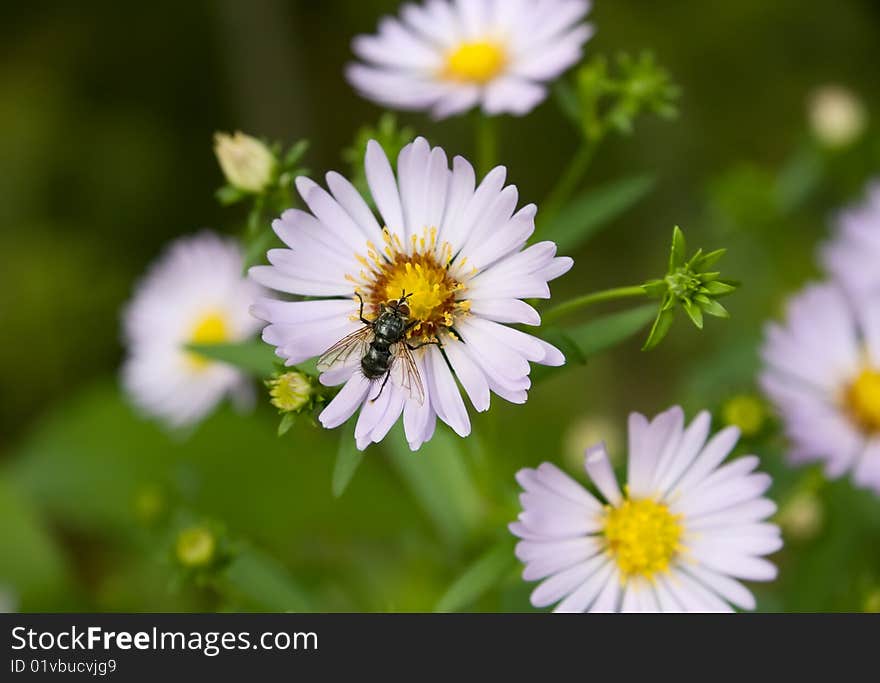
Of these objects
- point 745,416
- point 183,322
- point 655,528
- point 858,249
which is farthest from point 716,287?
point 183,322

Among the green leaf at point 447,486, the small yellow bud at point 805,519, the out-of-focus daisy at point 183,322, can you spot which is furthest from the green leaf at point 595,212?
the out-of-focus daisy at point 183,322

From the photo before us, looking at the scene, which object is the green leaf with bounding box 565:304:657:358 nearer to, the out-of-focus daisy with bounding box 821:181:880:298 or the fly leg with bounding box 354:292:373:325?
the fly leg with bounding box 354:292:373:325

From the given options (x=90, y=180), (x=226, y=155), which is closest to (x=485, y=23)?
(x=226, y=155)

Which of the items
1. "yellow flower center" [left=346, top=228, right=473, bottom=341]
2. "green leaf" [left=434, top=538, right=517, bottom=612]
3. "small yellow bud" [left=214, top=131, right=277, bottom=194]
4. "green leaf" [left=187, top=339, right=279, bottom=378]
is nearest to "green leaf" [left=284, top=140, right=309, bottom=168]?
"small yellow bud" [left=214, top=131, right=277, bottom=194]

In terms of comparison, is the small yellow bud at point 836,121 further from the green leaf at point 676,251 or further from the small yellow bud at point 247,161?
the small yellow bud at point 247,161

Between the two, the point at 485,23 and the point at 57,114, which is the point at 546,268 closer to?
the point at 485,23
